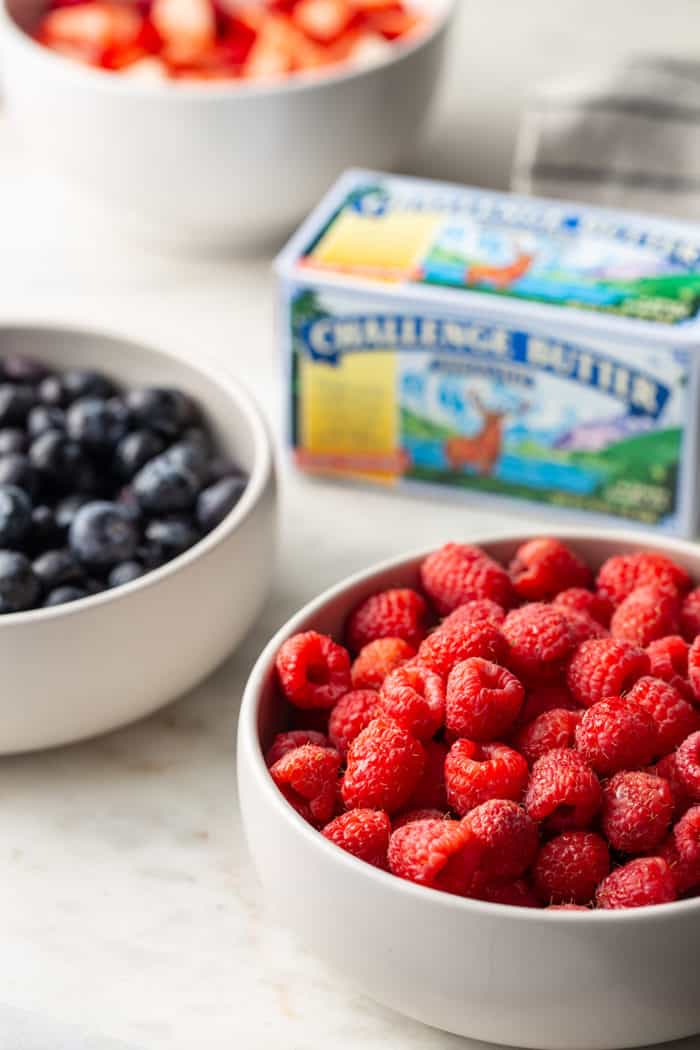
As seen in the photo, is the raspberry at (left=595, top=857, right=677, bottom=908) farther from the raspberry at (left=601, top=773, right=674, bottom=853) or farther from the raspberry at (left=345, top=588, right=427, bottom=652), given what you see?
the raspberry at (left=345, top=588, right=427, bottom=652)

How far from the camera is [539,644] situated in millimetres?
809

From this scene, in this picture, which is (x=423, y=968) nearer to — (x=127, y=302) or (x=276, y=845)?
(x=276, y=845)

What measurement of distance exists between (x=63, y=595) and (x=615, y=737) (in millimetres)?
362

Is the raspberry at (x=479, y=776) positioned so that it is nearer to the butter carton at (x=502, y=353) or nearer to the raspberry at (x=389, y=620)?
the raspberry at (x=389, y=620)

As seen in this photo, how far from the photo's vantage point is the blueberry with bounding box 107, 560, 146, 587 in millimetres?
938

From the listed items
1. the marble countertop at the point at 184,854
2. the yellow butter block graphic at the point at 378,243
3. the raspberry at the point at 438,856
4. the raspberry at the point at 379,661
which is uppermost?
the yellow butter block graphic at the point at 378,243

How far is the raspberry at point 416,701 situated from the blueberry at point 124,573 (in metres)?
0.22

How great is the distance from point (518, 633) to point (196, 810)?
24cm

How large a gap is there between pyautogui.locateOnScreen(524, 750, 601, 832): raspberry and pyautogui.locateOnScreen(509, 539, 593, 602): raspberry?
17 cm

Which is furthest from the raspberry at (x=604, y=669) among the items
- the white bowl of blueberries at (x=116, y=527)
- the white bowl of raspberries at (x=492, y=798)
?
the white bowl of blueberries at (x=116, y=527)

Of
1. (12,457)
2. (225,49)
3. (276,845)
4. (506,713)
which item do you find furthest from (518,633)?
(225,49)

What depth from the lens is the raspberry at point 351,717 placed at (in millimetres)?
794

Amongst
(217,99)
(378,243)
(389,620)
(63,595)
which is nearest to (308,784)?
(389,620)

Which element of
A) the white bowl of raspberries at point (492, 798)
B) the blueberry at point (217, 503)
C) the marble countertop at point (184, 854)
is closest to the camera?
the white bowl of raspberries at point (492, 798)
